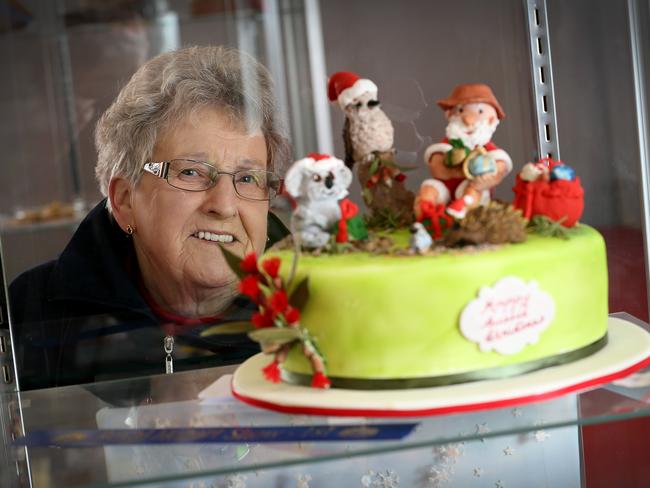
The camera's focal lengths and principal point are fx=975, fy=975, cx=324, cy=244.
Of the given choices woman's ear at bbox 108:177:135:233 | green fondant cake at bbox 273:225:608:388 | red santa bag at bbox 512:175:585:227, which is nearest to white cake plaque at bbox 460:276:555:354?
green fondant cake at bbox 273:225:608:388

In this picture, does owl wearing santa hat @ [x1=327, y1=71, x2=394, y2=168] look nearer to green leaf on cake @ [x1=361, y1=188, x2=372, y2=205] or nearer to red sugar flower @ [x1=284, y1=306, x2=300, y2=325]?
green leaf on cake @ [x1=361, y1=188, x2=372, y2=205]

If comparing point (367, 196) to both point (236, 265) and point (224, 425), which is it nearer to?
point (236, 265)

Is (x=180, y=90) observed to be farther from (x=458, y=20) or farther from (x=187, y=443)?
(x=187, y=443)

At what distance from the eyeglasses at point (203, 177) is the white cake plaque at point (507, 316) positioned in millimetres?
511

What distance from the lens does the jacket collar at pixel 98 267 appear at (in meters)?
1.39

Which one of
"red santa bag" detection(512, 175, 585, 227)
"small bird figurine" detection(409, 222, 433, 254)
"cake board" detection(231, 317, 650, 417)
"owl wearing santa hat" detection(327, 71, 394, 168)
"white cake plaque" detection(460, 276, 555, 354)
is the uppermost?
"owl wearing santa hat" detection(327, 71, 394, 168)

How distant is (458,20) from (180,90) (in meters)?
0.41

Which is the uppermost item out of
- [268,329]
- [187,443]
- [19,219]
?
[19,219]

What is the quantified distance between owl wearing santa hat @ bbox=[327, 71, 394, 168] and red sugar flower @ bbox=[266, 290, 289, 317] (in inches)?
8.3

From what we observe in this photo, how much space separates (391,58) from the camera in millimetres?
1368

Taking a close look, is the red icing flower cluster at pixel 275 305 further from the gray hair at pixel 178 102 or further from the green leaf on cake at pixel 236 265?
the gray hair at pixel 178 102

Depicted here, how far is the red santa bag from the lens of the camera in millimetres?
1011

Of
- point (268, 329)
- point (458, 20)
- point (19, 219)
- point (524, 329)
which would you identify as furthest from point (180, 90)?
point (524, 329)

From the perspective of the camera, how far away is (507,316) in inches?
37.2
